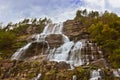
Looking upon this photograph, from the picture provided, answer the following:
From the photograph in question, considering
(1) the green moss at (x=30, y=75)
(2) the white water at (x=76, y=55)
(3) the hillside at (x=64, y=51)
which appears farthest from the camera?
(2) the white water at (x=76, y=55)

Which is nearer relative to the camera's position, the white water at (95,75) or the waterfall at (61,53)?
the white water at (95,75)

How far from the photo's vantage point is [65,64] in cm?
4266

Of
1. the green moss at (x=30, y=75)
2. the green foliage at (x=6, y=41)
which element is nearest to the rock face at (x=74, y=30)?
the green foliage at (x=6, y=41)

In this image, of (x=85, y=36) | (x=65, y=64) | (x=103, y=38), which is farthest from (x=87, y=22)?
(x=65, y=64)

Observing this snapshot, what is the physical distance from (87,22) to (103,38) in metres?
11.5

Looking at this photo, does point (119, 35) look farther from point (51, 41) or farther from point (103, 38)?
→ point (51, 41)

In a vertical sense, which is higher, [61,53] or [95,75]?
[61,53]

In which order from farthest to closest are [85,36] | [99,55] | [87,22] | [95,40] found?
[87,22]
[85,36]
[95,40]
[99,55]

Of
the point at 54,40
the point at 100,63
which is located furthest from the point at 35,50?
the point at 100,63

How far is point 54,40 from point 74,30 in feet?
21.2

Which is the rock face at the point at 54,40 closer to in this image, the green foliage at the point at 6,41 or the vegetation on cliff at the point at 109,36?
the vegetation on cliff at the point at 109,36

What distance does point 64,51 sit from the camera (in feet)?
169

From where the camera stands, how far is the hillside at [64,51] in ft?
130

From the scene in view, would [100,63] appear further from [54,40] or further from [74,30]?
[74,30]
